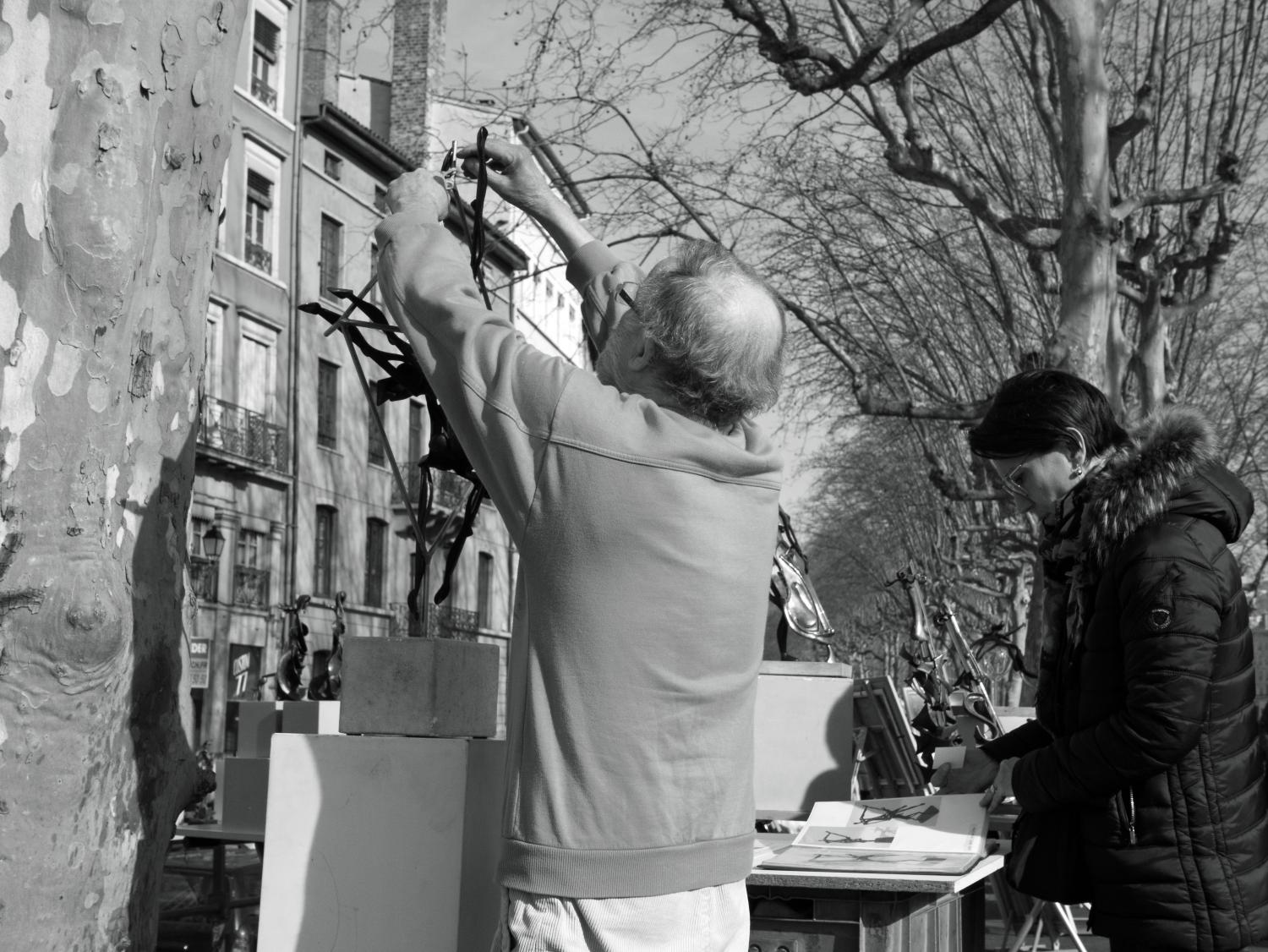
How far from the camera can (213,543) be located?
85.1ft

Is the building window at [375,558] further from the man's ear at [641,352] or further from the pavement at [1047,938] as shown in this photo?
the man's ear at [641,352]

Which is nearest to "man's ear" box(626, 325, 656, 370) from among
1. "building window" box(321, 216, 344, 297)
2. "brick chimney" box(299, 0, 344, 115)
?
"building window" box(321, 216, 344, 297)

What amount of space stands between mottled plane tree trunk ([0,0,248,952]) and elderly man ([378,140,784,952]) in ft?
3.27

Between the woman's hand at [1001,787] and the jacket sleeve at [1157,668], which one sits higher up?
the jacket sleeve at [1157,668]

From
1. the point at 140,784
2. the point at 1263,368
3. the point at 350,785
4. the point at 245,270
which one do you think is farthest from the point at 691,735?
the point at 245,270

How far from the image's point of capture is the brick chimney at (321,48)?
35031mm

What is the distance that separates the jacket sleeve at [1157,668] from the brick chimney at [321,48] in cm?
3396

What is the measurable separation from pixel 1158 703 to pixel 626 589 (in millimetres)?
1289

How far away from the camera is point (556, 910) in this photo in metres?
2.00

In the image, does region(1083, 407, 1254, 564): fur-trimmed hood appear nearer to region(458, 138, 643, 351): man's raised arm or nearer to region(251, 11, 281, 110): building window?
region(458, 138, 643, 351): man's raised arm

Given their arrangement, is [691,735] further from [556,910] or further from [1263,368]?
[1263,368]

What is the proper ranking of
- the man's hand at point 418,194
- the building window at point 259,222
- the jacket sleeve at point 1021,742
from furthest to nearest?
1. the building window at point 259,222
2. the jacket sleeve at point 1021,742
3. the man's hand at point 418,194

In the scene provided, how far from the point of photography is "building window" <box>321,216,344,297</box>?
1375 inches

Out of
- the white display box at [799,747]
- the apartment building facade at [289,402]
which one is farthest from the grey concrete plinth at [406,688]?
the apartment building facade at [289,402]
